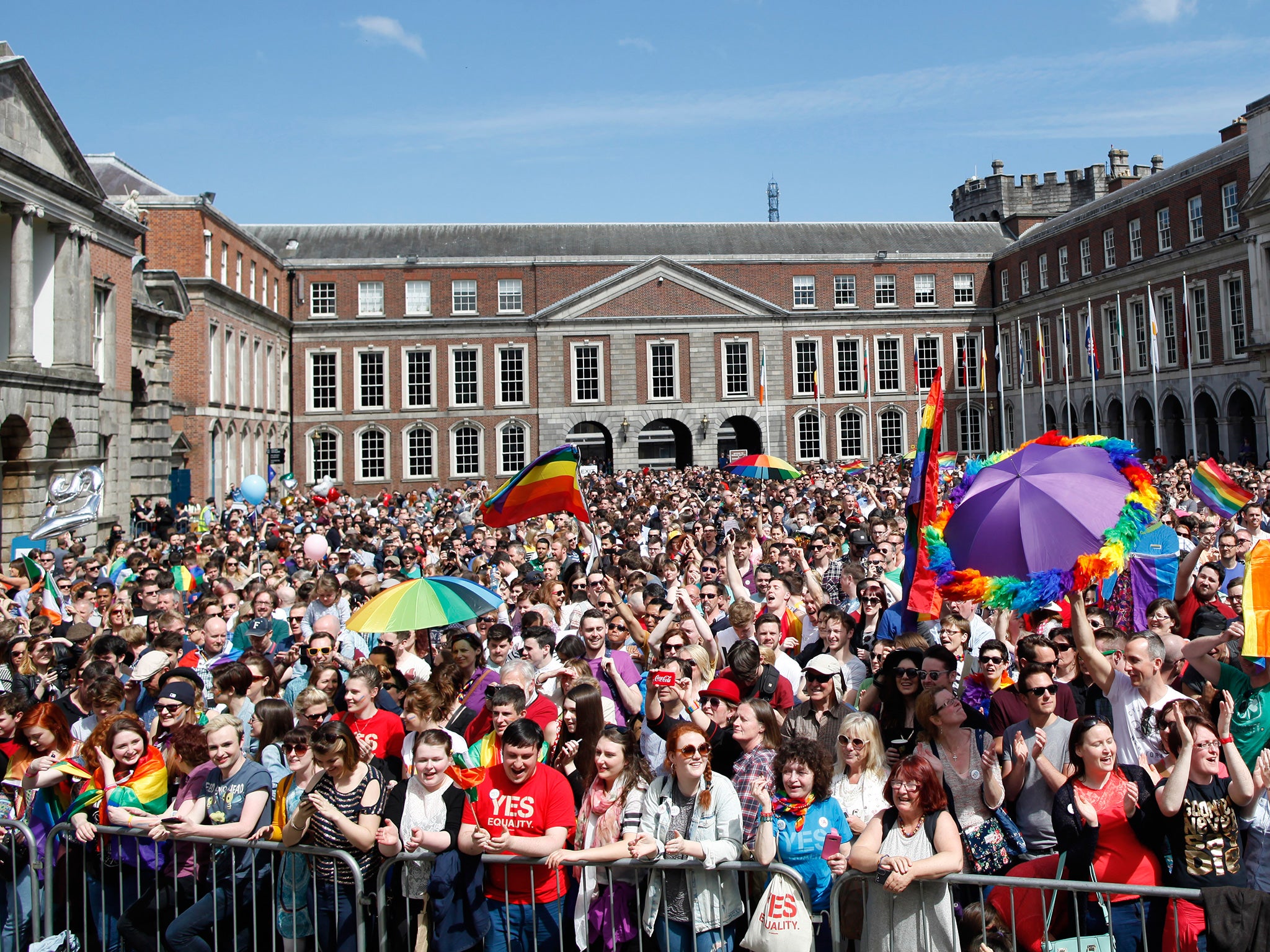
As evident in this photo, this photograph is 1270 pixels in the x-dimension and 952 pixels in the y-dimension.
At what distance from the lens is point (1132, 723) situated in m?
5.82

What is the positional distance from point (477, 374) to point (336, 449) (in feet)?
22.9

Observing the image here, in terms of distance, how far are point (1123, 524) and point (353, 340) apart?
4539cm

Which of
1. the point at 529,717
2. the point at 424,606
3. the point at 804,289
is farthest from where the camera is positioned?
the point at 804,289

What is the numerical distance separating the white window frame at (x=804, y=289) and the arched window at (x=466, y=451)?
15770mm

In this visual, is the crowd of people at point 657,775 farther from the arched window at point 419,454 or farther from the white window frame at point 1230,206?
the arched window at point 419,454

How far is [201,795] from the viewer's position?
576cm

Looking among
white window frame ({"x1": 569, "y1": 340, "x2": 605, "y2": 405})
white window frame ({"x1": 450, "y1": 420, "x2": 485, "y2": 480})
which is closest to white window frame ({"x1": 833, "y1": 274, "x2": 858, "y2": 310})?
white window frame ({"x1": 569, "y1": 340, "x2": 605, "y2": 405})

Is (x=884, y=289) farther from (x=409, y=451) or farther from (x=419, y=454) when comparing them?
(x=409, y=451)

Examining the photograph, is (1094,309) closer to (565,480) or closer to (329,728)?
(565,480)

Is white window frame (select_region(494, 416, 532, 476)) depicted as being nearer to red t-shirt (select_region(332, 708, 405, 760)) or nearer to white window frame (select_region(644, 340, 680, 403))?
white window frame (select_region(644, 340, 680, 403))

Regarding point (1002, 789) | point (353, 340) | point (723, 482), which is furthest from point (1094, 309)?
point (1002, 789)

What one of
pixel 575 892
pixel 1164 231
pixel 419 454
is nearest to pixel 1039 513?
pixel 575 892

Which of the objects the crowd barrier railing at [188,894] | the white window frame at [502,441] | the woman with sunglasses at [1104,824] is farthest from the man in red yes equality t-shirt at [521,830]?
the white window frame at [502,441]

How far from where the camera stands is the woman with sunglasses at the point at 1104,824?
4.77 m
